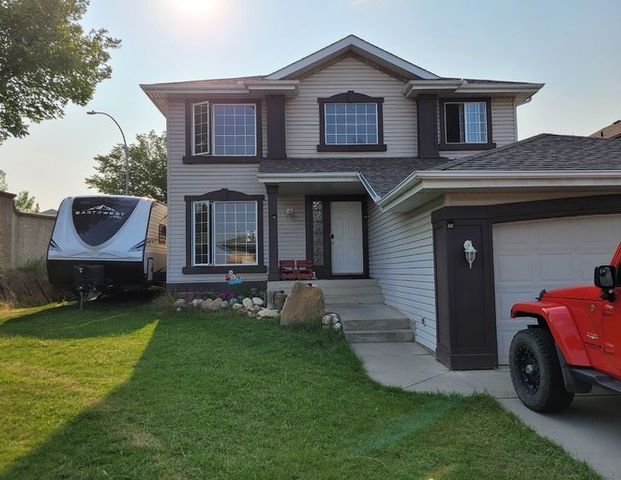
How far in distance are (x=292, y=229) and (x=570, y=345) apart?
9.32 meters

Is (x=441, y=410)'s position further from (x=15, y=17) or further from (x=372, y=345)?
(x=15, y=17)

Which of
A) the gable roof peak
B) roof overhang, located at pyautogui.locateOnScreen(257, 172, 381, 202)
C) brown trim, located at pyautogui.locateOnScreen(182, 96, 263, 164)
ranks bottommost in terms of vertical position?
roof overhang, located at pyautogui.locateOnScreen(257, 172, 381, 202)

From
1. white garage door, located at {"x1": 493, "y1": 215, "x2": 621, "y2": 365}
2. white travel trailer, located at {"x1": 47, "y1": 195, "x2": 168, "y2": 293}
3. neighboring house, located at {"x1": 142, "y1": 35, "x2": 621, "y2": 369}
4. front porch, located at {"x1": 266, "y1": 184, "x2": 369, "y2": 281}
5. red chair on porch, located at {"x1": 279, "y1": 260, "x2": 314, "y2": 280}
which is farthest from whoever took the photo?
front porch, located at {"x1": 266, "y1": 184, "x2": 369, "y2": 281}

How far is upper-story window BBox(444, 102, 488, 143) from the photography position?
44.2ft

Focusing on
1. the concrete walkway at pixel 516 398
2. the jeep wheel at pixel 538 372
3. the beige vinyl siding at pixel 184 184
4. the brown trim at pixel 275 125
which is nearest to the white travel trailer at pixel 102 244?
the beige vinyl siding at pixel 184 184

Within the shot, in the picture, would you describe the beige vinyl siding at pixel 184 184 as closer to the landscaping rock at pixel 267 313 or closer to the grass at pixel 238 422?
the landscaping rock at pixel 267 313

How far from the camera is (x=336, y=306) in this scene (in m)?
10.7

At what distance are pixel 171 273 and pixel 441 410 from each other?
9.51 m

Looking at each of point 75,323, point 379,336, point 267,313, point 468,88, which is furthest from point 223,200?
point 468,88

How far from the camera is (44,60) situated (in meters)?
12.6

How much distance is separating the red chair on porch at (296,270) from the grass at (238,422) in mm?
4398

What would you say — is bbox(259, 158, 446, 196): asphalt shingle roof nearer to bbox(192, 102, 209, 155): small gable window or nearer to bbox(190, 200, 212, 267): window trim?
bbox(192, 102, 209, 155): small gable window

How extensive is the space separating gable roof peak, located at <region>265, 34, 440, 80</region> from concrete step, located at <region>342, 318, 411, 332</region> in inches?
293

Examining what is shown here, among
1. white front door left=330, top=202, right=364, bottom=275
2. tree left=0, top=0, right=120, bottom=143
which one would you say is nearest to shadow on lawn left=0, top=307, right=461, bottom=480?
white front door left=330, top=202, right=364, bottom=275
